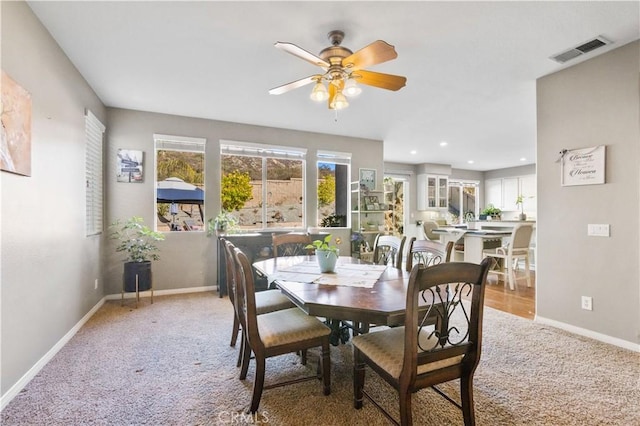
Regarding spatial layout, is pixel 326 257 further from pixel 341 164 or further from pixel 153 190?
pixel 341 164

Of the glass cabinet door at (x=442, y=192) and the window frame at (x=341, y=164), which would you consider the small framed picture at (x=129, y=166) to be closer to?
the window frame at (x=341, y=164)

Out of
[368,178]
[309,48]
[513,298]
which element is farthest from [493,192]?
[309,48]

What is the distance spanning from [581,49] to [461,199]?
24.9 feet

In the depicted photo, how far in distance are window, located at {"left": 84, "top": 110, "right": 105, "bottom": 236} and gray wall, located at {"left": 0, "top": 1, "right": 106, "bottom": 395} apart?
Answer: 0.82 ft

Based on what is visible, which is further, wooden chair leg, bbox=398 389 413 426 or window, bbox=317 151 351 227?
window, bbox=317 151 351 227

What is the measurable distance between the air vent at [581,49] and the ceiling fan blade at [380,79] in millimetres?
1594

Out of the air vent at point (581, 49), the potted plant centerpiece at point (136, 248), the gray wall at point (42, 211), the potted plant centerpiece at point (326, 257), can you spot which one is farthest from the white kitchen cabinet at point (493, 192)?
the gray wall at point (42, 211)

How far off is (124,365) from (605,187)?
4317 millimetres

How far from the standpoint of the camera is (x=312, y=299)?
166 centimetres

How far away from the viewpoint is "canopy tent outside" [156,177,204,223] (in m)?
4.46

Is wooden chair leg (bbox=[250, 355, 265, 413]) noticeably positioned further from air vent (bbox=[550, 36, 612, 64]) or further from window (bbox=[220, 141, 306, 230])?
air vent (bbox=[550, 36, 612, 64])

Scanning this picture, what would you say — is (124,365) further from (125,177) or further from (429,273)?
(125,177)

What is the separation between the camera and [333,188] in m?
5.69

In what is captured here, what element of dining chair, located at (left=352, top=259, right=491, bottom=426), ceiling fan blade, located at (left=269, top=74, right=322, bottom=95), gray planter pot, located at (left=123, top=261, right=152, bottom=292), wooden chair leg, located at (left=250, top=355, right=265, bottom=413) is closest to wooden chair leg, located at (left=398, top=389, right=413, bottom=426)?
dining chair, located at (left=352, top=259, right=491, bottom=426)
